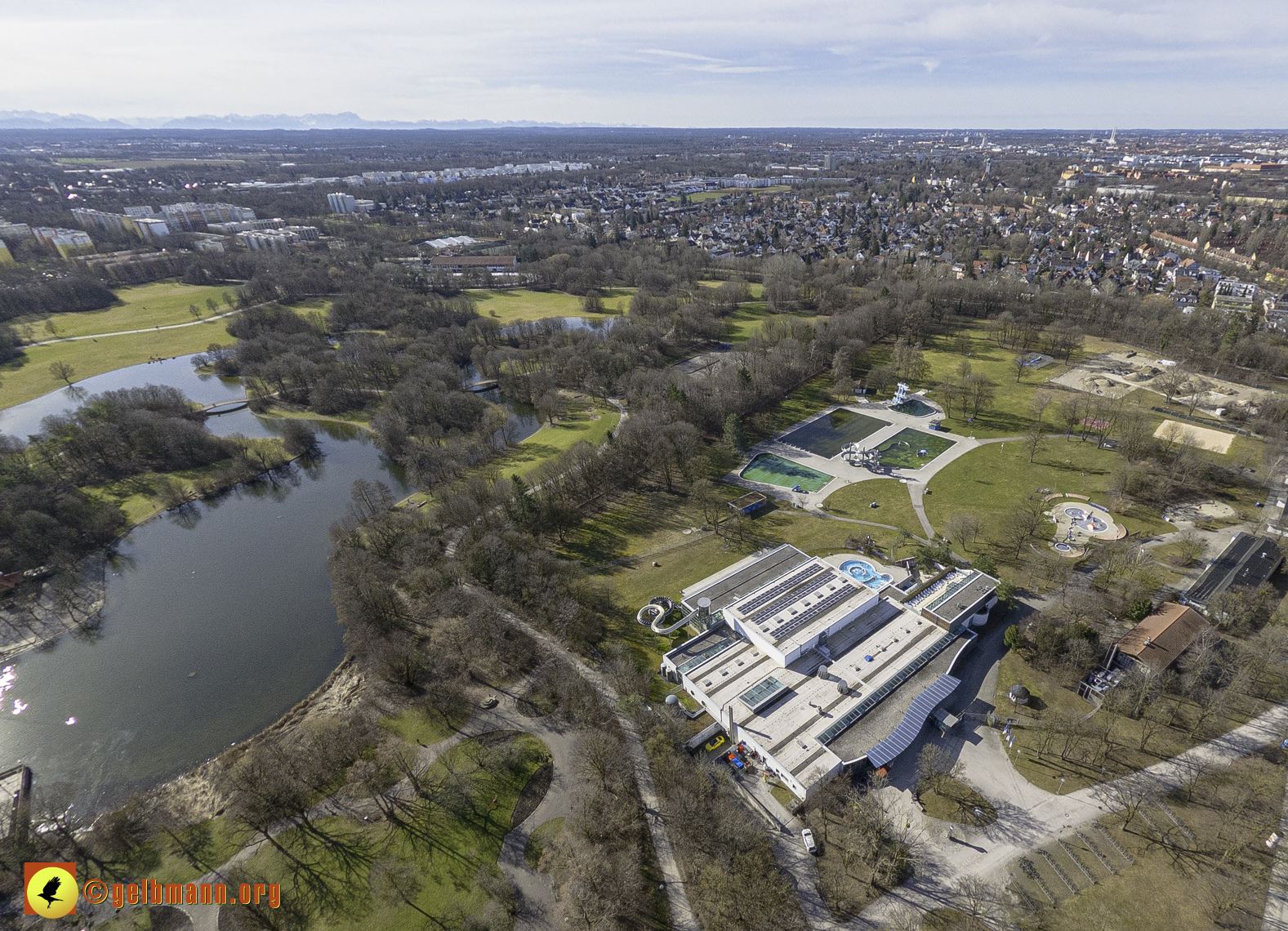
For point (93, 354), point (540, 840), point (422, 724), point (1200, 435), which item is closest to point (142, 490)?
point (422, 724)

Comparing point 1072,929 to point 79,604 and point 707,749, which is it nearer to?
point 707,749

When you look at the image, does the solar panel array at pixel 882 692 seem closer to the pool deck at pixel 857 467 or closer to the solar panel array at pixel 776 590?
the solar panel array at pixel 776 590

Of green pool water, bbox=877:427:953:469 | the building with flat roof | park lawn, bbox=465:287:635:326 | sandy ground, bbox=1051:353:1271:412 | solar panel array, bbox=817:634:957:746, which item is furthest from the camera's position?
park lawn, bbox=465:287:635:326

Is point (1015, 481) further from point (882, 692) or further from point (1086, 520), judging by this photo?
point (882, 692)

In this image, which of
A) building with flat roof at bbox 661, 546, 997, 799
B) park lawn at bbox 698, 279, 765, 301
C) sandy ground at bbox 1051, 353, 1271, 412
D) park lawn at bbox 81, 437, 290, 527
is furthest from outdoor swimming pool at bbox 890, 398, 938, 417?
park lawn at bbox 81, 437, 290, 527

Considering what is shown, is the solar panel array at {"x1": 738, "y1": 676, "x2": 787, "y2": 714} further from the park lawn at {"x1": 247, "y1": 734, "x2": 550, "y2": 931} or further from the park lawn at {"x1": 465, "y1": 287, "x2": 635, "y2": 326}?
the park lawn at {"x1": 465, "y1": 287, "x2": 635, "y2": 326}

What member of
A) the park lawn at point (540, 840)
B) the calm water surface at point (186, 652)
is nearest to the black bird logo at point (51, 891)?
the calm water surface at point (186, 652)
